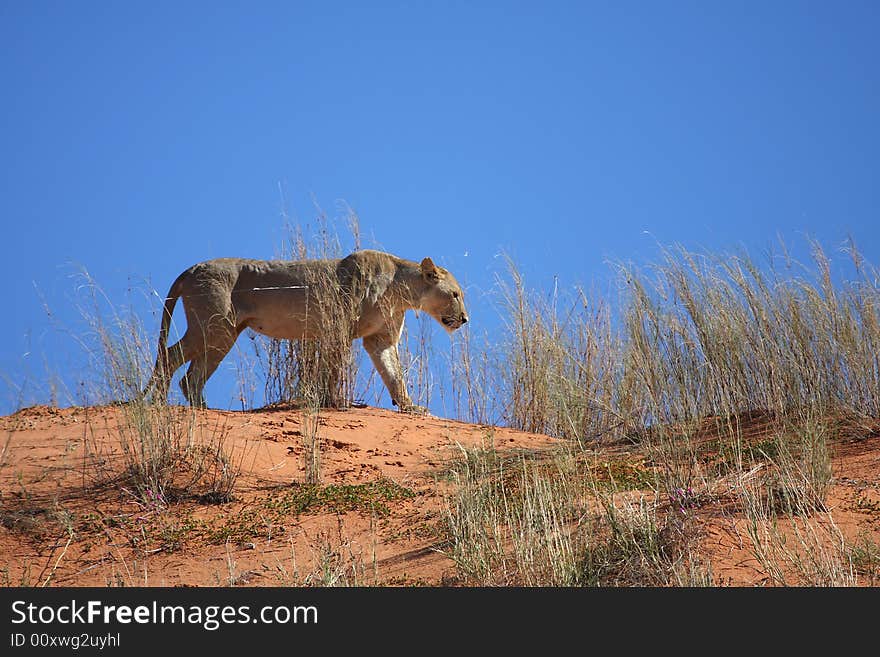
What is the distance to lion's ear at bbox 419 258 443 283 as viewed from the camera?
1346cm

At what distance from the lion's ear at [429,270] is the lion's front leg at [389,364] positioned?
3.25ft

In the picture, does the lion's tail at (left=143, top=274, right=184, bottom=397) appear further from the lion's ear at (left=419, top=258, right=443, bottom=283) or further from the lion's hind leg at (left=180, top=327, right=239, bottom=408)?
the lion's ear at (left=419, top=258, right=443, bottom=283)

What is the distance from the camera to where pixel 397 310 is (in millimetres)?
Answer: 13258

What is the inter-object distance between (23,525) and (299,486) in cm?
224

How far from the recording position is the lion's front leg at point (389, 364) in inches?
504

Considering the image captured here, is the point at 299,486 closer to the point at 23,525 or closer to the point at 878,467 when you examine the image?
the point at 23,525

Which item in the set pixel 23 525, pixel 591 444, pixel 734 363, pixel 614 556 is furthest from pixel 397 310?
pixel 614 556

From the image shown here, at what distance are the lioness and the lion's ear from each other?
1.61 feet

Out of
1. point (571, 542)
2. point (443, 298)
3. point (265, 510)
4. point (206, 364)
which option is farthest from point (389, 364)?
point (571, 542)

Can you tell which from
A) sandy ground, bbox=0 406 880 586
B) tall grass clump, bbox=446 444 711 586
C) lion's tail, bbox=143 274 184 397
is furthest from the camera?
lion's tail, bbox=143 274 184 397

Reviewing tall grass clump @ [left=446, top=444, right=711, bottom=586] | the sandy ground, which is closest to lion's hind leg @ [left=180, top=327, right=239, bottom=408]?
the sandy ground

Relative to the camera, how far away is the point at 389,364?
1294 cm

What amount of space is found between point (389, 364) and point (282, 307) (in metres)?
1.49

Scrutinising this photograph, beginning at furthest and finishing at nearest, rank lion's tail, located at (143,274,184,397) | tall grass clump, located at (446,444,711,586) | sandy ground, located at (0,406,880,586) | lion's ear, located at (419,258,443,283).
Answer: lion's ear, located at (419,258,443,283), lion's tail, located at (143,274,184,397), sandy ground, located at (0,406,880,586), tall grass clump, located at (446,444,711,586)
